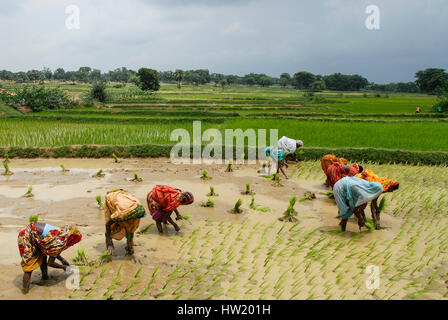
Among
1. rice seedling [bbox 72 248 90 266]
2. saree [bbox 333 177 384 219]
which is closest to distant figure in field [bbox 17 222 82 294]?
rice seedling [bbox 72 248 90 266]

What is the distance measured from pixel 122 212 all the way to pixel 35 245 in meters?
1.06

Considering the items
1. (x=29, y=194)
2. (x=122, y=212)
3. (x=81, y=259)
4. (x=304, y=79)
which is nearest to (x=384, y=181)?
(x=122, y=212)

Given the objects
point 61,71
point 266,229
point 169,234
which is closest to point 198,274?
point 169,234

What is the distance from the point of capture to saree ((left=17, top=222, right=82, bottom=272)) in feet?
12.8

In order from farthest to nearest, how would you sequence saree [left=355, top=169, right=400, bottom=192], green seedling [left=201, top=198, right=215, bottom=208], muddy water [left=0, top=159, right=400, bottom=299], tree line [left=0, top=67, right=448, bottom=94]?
tree line [left=0, top=67, right=448, bottom=94]
green seedling [left=201, top=198, right=215, bottom=208]
saree [left=355, top=169, right=400, bottom=192]
muddy water [left=0, top=159, right=400, bottom=299]

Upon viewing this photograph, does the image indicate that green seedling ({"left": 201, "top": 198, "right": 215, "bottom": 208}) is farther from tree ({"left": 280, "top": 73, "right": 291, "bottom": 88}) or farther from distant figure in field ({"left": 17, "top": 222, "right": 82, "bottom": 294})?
tree ({"left": 280, "top": 73, "right": 291, "bottom": 88})

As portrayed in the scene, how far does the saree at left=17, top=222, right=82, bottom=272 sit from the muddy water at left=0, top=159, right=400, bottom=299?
0.42 meters

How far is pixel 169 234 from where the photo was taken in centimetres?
591

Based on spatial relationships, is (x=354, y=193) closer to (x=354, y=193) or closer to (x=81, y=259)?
(x=354, y=193)

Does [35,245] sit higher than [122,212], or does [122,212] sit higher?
[122,212]

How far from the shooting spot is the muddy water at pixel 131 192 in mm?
4863

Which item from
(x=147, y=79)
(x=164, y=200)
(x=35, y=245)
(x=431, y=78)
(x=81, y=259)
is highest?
(x=431, y=78)

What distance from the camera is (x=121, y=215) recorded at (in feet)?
14.7
